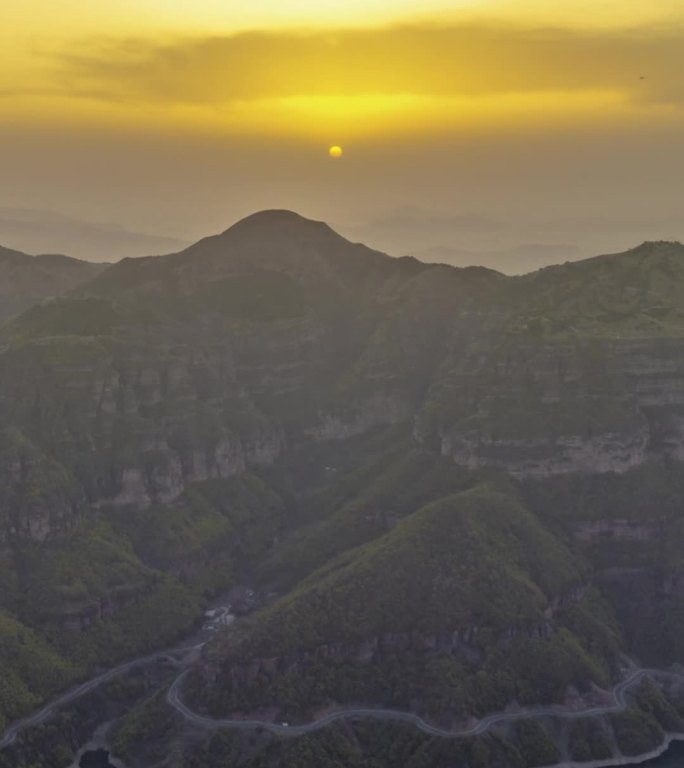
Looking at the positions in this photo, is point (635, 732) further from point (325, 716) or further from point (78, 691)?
point (78, 691)

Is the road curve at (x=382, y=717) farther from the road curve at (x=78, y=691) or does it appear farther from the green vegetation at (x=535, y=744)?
the road curve at (x=78, y=691)

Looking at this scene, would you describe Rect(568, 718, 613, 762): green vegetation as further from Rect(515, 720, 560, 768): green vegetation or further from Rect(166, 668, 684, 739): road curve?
Rect(515, 720, 560, 768): green vegetation

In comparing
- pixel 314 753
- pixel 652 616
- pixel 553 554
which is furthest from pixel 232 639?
pixel 652 616

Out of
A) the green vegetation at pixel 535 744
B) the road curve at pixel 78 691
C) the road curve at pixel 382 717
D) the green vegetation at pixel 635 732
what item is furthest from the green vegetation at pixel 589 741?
the road curve at pixel 78 691

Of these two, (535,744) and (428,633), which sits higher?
(428,633)

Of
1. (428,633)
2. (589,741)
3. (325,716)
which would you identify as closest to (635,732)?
(589,741)

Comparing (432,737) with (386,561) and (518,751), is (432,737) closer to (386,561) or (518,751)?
(518,751)
